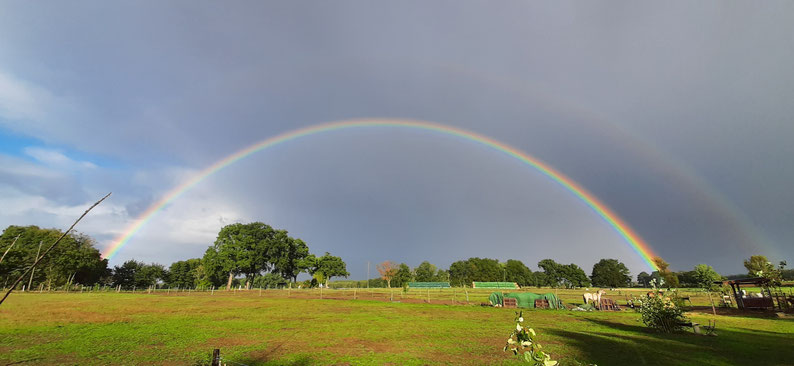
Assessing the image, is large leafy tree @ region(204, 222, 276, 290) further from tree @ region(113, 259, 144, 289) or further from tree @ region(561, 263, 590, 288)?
tree @ region(561, 263, 590, 288)

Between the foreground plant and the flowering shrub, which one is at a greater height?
the foreground plant

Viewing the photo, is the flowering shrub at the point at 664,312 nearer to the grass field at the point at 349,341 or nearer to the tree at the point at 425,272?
the grass field at the point at 349,341

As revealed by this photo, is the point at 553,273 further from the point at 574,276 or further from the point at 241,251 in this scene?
the point at 241,251

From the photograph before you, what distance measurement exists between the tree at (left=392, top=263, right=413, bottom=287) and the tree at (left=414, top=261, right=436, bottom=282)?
10.2m

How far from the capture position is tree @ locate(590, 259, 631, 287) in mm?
141375

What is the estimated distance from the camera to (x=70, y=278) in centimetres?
7600

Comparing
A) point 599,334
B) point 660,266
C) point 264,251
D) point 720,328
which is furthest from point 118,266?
point 660,266

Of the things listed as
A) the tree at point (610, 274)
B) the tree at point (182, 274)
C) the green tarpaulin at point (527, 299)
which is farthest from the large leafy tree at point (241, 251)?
the tree at point (610, 274)

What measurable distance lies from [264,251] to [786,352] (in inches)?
3798

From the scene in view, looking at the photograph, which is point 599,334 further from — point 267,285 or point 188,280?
point 188,280

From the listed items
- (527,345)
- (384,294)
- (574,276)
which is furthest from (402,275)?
(527,345)

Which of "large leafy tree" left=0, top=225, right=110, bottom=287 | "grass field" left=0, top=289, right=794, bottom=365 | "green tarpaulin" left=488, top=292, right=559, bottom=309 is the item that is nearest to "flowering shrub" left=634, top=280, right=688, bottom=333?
"grass field" left=0, top=289, right=794, bottom=365

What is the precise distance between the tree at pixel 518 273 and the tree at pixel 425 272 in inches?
1180

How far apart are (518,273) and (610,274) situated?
39.3 m
